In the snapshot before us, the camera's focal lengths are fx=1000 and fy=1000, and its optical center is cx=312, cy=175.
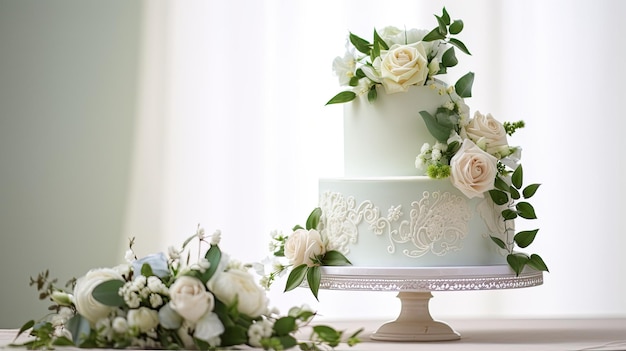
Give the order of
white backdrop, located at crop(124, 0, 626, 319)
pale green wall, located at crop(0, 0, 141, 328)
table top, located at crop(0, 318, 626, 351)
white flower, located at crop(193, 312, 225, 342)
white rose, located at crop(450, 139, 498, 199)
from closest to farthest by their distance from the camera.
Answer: white flower, located at crop(193, 312, 225, 342)
table top, located at crop(0, 318, 626, 351)
white rose, located at crop(450, 139, 498, 199)
pale green wall, located at crop(0, 0, 141, 328)
white backdrop, located at crop(124, 0, 626, 319)

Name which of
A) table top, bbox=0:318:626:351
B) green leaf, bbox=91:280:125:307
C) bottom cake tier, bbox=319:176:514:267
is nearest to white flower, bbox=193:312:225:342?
green leaf, bbox=91:280:125:307

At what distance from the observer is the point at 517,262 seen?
2311mm

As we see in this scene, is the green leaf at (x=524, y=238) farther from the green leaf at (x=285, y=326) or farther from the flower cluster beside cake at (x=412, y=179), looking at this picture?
the green leaf at (x=285, y=326)

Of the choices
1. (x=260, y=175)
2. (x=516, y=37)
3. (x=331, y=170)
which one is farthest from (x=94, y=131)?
(x=516, y=37)

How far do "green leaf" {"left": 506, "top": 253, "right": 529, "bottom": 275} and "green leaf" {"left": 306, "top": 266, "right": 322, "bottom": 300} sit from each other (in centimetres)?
44

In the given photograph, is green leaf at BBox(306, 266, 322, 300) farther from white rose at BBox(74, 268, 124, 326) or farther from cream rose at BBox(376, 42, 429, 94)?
white rose at BBox(74, 268, 124, 326)

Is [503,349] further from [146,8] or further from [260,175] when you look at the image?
[146,8]

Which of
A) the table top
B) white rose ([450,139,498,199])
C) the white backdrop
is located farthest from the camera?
the white backdrop

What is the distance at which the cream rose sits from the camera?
235 cm

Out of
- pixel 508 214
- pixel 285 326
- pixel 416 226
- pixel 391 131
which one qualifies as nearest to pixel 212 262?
pixel 285 326

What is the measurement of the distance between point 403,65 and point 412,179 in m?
0.27

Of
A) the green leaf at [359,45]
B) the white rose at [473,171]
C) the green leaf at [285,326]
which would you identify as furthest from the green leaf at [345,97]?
the green leaf at [285,326]

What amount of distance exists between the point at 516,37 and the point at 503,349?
2.37 metres

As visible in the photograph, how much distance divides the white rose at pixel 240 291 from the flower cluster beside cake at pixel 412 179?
0.51m
